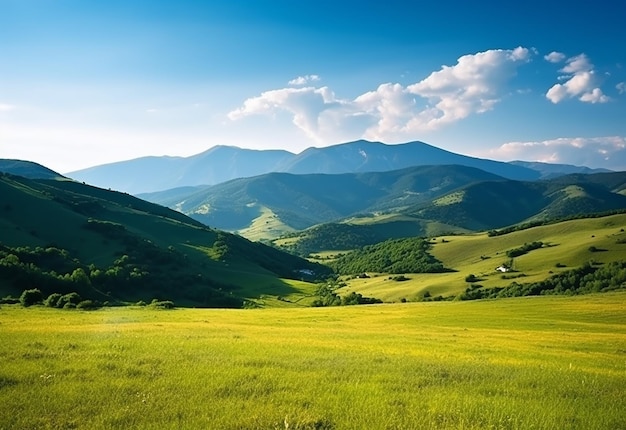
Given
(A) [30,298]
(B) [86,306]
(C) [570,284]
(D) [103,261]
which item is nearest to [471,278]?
(C) [570,284]

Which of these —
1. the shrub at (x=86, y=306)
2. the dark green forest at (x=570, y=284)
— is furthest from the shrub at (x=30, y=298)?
the dark green forest at (x=570, y=284)

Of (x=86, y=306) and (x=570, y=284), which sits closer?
(x=86, y=306)

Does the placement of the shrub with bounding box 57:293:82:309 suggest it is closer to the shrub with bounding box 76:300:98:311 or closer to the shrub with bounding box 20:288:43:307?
the shrub with bounding box 76:300:98:311

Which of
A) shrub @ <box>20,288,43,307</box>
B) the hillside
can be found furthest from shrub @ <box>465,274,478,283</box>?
shrub @ <box>20,288,43,307</box>

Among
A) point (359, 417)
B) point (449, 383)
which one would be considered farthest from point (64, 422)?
point (449, 383)

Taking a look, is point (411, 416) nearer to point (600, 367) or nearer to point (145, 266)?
point (600, 367)

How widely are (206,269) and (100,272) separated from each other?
2702 inches

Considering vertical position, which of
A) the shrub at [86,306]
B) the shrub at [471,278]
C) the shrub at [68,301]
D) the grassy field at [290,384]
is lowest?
the shrub at [471,278]

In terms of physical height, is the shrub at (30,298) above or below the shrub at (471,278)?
above

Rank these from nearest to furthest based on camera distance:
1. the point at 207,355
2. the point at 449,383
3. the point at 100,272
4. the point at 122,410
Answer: the point at 122,410 < the point at 449,383 < the point at 207,355 < the point at 100,272

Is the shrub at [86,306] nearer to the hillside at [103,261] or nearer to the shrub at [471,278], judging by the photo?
the hillside at [103,261]

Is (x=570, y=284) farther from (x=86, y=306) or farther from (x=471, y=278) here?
(x=86, y=306)

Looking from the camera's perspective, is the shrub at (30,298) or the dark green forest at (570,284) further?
the dark green forest at (570,284)

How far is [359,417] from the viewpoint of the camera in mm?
13867
